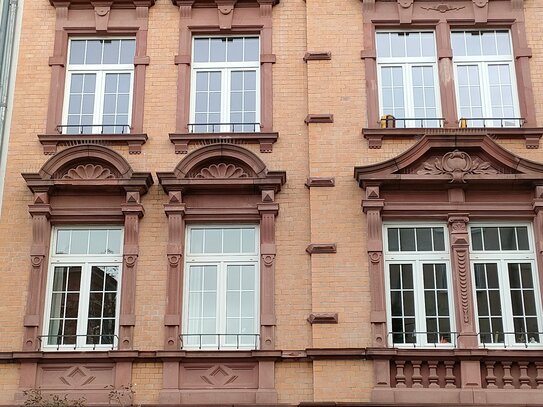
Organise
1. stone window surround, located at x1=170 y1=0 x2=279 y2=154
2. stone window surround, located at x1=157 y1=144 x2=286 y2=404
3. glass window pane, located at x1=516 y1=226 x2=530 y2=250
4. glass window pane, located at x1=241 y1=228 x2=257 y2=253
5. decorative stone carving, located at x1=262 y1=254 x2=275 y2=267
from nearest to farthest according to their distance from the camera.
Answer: stone window surround, located at x1=157 y1=144 x2=286 y2=404
decorative stone carving, located at x1=262 y1=254 x2=275 y2=267
glass window pane, located at x1=516 y1=226 x2=530 y2=250
glass window pane, located at x1=241 y1=228 x2=257 y2=253
stone window surround, located at x1=170 y1=0 x2=279 y2=154

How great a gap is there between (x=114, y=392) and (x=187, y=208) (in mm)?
3476

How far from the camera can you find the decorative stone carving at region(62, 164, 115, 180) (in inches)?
630

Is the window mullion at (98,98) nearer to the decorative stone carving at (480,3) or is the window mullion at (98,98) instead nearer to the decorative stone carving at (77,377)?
the decorative stone carving at (77,377)

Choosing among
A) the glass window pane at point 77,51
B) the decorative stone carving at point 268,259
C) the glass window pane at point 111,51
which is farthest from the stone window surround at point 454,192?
the glass window pane at point 77,51

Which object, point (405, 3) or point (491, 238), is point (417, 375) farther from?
point (405, 3)

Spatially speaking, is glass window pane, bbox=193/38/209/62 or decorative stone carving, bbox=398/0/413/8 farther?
glass window pane, bbox=193/38/209/62

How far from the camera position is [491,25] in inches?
674

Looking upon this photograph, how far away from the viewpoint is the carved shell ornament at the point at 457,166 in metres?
15.6

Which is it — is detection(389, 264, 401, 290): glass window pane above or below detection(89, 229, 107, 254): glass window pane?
below

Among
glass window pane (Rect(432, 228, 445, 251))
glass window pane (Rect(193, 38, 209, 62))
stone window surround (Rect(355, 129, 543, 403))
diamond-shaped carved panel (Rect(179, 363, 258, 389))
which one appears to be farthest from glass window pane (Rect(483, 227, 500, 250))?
glass window pane (Rect(193, 38, 209, 62))

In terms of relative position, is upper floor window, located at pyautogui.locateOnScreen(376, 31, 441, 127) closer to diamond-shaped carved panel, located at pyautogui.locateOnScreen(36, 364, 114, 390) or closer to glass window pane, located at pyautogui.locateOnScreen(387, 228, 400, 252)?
glass window pane, located at pyautogui.locateOnScreen(387, 228, 400, 252)

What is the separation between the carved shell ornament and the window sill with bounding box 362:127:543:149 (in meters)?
0.54

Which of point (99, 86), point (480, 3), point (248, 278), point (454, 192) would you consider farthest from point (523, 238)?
point (99, 86)

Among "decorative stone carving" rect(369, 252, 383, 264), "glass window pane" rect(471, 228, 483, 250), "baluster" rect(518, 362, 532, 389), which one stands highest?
"glass window pane" rect(471, 228, 483, 250)
